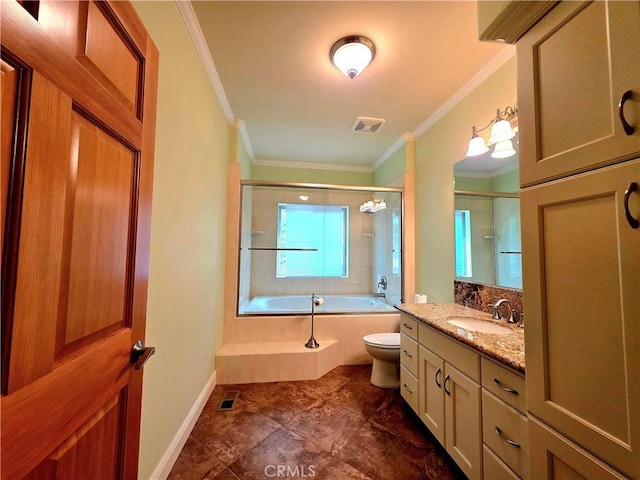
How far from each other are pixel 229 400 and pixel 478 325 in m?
1.99

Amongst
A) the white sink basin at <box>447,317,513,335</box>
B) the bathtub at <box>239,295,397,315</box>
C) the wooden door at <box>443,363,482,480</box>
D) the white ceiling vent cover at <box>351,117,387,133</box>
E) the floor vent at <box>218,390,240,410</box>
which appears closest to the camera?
the wooden door at <box>443,363,482,480</box>

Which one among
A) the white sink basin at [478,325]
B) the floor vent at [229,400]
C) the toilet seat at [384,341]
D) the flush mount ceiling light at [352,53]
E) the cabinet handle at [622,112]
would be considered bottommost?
the floor vent at [229,400]

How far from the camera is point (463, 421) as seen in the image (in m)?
1.36

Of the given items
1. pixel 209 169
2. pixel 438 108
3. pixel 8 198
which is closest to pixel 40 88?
pixel 8 198

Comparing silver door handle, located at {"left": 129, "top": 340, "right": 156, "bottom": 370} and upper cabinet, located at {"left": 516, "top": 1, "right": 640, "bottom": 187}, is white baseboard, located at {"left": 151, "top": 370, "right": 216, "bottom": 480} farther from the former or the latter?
upper cabinet, located at {"left": 516, "top": 1, "right": 640, "bottom": 187}

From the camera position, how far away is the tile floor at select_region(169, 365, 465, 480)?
1.48 m

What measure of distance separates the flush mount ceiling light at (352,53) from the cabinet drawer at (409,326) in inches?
69.7

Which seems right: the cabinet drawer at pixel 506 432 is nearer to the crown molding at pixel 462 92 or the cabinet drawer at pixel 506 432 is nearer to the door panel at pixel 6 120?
the door panel at pixel 6 120

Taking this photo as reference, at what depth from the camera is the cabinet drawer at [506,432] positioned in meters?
1.01

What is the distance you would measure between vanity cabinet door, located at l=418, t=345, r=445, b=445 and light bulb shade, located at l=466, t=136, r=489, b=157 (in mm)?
1469

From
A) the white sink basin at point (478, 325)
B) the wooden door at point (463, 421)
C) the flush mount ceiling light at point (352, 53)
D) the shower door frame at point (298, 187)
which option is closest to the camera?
the wooden door at point (463, 421)

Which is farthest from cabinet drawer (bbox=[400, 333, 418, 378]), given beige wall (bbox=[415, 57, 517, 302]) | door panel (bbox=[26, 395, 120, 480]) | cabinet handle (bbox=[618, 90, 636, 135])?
door panel (bbox=[26, 395, 120, 480])

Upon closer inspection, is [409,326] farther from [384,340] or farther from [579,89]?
[579,89]

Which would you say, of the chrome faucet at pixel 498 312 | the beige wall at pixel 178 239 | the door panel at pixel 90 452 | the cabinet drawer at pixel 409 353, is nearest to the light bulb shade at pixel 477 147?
the chrome faucet at pixel 498 312
